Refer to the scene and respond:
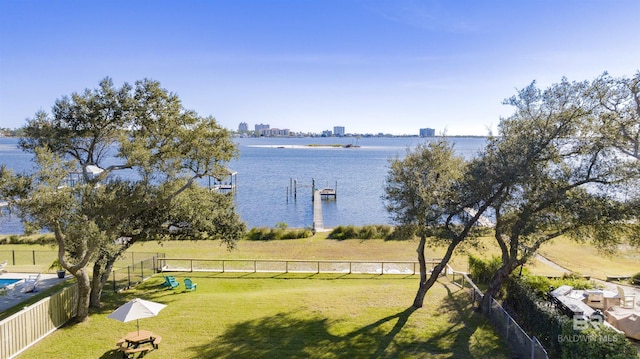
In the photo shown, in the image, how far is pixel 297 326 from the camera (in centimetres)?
1387

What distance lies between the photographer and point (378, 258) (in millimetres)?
25266

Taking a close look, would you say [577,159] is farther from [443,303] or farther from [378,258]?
[378,258]

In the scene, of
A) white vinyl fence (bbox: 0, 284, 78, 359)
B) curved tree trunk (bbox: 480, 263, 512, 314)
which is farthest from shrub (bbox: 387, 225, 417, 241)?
white vinyl fence (bbox: 0, 284, 78, 359)

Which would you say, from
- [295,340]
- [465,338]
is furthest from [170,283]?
[465,338]

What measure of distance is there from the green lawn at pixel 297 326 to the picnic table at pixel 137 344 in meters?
0.28

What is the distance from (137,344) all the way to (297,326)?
509cm

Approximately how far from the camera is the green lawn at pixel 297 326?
1205 centimetres

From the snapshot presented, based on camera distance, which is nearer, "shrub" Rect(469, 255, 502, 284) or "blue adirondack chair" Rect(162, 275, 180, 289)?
"blue adirondack chair" Rect(162, 275, 180, 289)

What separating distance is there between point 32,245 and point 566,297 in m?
34.0

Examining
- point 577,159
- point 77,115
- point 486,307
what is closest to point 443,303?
point 486,307

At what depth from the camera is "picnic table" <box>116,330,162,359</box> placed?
455 inches

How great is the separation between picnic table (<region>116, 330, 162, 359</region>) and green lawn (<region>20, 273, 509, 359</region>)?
0.91 feet

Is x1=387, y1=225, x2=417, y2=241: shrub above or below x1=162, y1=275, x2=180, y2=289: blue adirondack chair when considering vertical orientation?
above

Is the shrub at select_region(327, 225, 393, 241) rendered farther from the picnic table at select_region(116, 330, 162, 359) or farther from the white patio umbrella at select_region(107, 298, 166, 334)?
the picnic table at select_region(116, 330, 162, 359)
